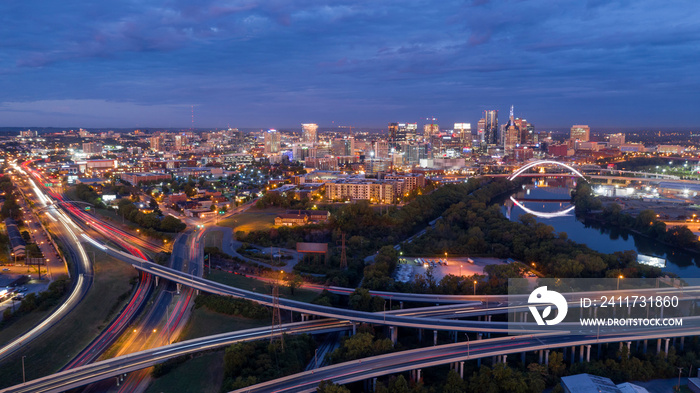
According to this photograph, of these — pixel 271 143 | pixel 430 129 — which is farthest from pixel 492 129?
pixel 271 143

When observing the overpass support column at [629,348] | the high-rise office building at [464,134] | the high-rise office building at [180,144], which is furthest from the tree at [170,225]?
the high-rise office building at [464,134]

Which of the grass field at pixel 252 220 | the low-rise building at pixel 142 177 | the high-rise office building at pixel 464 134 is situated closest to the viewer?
the grass field at pixel 252 220

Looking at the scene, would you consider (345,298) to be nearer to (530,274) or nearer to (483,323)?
(483,323)

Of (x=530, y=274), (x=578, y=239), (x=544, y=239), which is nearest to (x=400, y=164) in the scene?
(x=578, y=239)

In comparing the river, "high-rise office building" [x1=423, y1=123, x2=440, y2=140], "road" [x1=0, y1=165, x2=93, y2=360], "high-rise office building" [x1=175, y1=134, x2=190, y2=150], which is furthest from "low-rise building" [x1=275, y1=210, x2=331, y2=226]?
"high-rise office building" [x1=423, y1=123, x2=440, y2=140]

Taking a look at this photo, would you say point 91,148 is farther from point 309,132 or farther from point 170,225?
point 170,225

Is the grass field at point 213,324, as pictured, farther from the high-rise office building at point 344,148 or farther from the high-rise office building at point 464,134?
the high-rise office building at point 464,134
